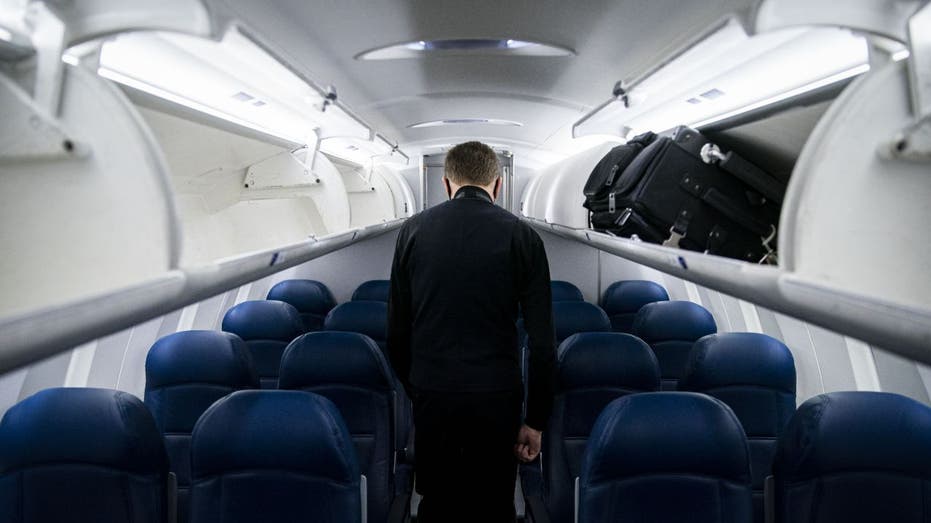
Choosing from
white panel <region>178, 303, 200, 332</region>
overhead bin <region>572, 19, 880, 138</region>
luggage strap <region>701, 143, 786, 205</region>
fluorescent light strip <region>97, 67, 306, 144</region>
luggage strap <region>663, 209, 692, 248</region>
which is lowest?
white panel <region>178, 303, 200, 332</region>

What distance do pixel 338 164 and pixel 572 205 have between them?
2.62 m

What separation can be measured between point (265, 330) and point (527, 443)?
2607 mm

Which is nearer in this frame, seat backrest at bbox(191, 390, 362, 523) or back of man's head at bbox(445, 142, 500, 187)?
seat backrest at bbox(191, 390, 362, 523)

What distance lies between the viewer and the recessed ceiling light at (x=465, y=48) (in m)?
3.59

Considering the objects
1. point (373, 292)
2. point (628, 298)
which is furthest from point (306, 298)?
point (628, 298)

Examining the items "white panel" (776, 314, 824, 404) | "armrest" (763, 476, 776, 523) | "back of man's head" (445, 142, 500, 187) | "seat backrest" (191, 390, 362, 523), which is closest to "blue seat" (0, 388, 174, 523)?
"seat backrest" (191, 390, 362, 523)

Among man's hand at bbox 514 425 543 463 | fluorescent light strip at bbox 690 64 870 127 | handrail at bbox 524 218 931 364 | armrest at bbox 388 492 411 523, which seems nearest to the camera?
handrail at bbox 524 218 931 364

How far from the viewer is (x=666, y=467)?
2.40m

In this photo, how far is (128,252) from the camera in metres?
1.67

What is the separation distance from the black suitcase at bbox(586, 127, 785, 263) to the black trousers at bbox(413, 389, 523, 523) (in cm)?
101

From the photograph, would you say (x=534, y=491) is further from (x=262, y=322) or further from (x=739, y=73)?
(x=739, y=73)

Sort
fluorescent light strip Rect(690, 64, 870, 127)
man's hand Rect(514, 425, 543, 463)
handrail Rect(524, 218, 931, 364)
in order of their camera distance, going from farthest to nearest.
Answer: man's hand Rect(514, 425, 543, 463) < fluorescent light strip Rect(690, 64, 870, 127) < handrail Rect(524, 218, 931, 364)

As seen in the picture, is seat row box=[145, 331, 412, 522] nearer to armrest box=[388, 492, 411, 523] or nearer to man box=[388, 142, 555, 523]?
armrest box=[388, 492, 411, 523]

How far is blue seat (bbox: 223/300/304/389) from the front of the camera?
5086 millimetres
